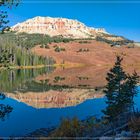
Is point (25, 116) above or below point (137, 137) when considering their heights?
below

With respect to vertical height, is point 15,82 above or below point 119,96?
above

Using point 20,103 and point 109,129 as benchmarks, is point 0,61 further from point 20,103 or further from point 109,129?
point 20,103

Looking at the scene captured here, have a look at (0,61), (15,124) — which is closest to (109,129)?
(0,61)

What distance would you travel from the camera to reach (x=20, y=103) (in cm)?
6456

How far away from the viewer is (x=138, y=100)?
2440 inches

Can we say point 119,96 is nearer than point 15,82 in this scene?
Yes

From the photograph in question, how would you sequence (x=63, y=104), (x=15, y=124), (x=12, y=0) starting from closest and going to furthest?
1. (x=12, y=0)
2. (x=15, y=124)
3. (x=63, y=104)

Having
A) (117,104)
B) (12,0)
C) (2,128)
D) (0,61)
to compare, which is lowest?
(2,128)

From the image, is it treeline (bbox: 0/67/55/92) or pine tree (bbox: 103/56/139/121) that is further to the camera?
treeline (bbox: 0/67/55/92)

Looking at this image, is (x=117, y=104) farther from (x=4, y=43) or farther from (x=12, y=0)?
(x=4, y=43)

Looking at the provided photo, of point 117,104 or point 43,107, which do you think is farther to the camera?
Result: point 43,107

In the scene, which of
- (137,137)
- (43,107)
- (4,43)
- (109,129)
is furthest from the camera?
(4,43)

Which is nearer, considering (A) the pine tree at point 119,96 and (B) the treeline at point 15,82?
(A) the pine tree at point 119,96

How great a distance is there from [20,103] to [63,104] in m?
7.50
